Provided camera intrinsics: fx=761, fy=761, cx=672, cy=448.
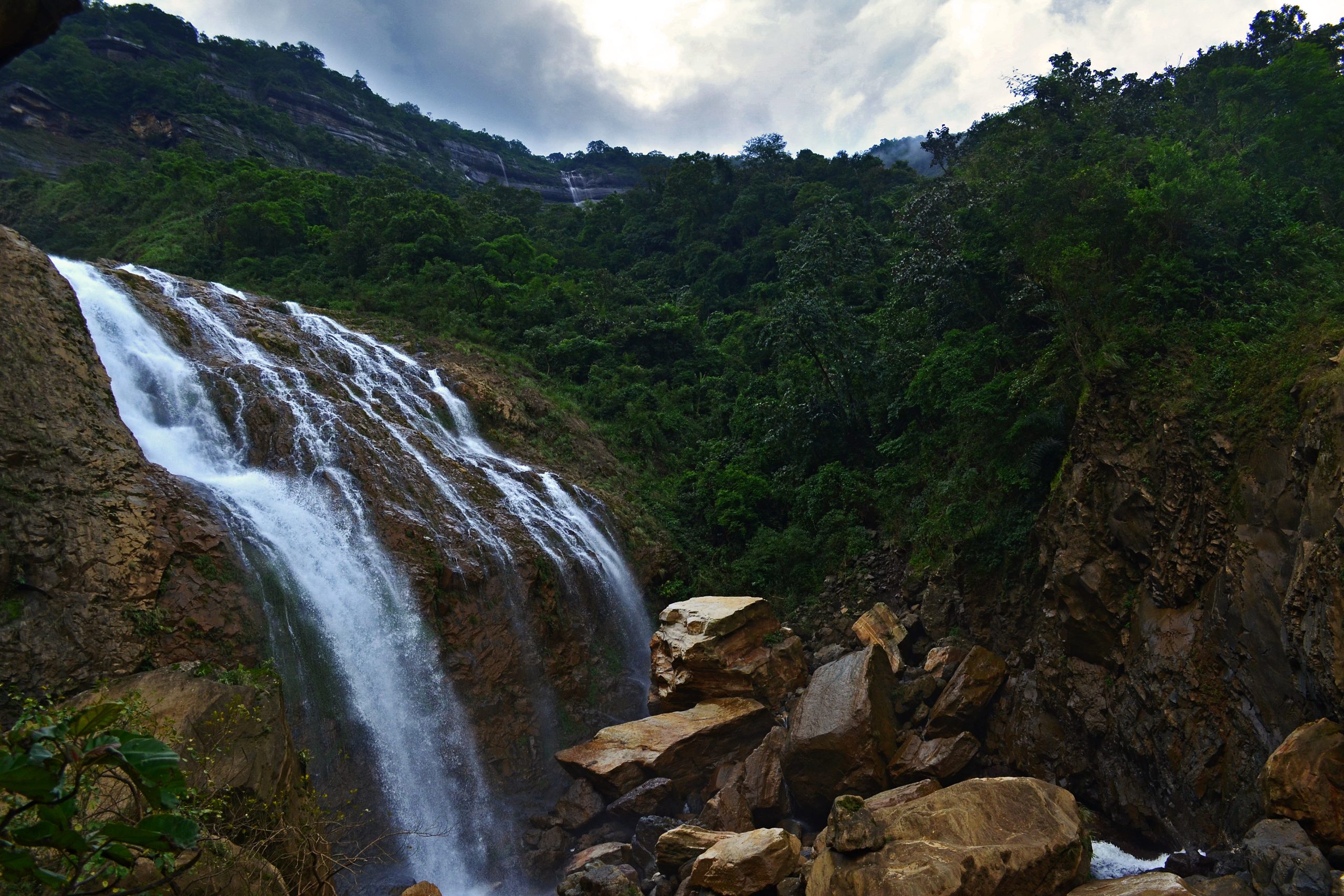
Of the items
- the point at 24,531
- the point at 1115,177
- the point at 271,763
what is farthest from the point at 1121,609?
the point at 24,531

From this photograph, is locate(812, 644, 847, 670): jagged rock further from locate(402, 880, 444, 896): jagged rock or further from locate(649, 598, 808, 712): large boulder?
locate(402, 880, 444, 896): jagged rock

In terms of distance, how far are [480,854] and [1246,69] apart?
99.5ft

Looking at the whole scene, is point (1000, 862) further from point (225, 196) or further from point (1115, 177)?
point (225, 196)

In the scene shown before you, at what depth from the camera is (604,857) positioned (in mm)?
11719

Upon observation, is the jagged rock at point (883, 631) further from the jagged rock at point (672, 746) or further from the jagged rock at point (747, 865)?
the jagged rock at point (747, 865)

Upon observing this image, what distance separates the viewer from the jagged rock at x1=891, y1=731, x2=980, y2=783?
12.3 m

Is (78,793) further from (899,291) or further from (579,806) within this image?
(899,291)

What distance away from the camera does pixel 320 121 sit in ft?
220

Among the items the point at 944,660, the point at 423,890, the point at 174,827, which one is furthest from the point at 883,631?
the point at 174,827

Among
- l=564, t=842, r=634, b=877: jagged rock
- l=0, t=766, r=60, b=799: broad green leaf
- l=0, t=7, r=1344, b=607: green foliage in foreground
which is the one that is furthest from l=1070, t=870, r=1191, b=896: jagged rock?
l=0, t=766, r=60, b=799: broad green leaf

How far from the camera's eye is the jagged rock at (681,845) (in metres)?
11.2

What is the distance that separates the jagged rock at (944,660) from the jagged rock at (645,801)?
526cm

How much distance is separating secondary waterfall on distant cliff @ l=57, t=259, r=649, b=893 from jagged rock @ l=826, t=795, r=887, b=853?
6.24 metres

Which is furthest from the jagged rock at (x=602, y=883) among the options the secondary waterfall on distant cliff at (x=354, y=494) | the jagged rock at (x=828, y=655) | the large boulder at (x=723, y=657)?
the jagged rock at (x=828, y=655)
